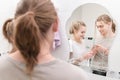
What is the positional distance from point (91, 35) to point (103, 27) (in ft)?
0.36

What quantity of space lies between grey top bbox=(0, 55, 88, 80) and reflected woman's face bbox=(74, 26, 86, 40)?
2.92 ft

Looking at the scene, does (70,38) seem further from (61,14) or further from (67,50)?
(61,14)

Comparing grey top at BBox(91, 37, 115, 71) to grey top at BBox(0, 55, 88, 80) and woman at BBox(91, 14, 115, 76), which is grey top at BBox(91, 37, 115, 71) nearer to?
woman at BBox(91, 14, 115, 76)

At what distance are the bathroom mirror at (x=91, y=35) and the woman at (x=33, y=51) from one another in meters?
0.77

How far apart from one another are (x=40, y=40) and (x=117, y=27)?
80cm

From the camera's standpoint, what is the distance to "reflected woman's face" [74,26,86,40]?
1.63 m

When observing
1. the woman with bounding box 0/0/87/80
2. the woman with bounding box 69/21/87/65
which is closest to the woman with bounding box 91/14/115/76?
the woman with bounding box 69/21/87/65

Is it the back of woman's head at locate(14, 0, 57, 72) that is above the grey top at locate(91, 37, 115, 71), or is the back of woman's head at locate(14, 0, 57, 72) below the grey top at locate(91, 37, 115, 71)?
above

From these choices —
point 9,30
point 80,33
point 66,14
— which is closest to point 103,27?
point 80,33

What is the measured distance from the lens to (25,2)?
764 millimetres

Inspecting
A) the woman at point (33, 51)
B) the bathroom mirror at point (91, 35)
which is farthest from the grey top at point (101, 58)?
the woman at point (33, 51)

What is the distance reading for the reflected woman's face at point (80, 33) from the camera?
1627 millimetres

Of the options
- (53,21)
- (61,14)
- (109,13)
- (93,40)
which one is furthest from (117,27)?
(53,21)

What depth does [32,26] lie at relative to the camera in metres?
0.73
